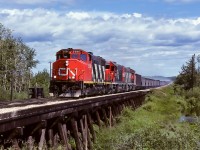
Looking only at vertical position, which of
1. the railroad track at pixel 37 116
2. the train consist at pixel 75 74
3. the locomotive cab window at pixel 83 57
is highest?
the locomotive cab window at pixel 83 57

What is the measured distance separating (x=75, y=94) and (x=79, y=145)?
9479 millimetres

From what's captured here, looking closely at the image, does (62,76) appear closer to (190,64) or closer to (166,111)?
(166,111)

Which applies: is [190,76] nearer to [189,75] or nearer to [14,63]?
[189,75]

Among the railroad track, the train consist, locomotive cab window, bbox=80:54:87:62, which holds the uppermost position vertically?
locomotive cab window, bbox=80:54:87:62

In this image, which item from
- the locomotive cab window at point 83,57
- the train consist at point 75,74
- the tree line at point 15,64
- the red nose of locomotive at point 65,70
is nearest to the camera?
the train consist at point 75,74

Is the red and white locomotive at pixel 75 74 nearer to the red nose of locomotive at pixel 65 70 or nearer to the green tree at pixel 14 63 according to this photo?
the red nose of locomotive at pixel 65 70

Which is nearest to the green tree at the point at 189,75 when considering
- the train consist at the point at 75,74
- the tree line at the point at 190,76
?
the tree line at the point at 190,76

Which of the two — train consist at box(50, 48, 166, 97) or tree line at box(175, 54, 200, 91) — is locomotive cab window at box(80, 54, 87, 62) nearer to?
train consist at box(50, 48, 166, 97)

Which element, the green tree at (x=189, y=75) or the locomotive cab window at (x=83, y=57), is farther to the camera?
the green tree at (x=189, y=75)

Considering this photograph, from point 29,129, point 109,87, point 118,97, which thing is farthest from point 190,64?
point 29,129

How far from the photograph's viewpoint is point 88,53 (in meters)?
33.2

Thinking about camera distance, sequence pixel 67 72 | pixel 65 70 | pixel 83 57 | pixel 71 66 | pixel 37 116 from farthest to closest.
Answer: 1. pixel 83 57
2. pixel 71 66
3. pixel 65 70
4. pixel 67 72
5. pixel 37 116

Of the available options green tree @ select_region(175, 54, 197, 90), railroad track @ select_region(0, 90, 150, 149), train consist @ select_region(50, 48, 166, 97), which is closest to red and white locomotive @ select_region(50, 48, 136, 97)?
train consist @ select_region(50, 48, 166, 97)

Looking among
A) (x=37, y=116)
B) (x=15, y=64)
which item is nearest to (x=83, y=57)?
(x=37, y=116)
